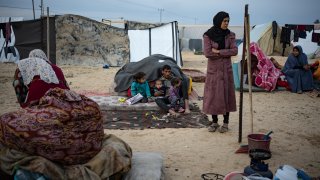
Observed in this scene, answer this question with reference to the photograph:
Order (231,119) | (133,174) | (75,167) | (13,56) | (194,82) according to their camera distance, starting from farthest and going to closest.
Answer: (13,56)
(194,82)
(231,119)
(133,174)
(75,167)

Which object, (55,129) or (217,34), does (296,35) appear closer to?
(217,34)

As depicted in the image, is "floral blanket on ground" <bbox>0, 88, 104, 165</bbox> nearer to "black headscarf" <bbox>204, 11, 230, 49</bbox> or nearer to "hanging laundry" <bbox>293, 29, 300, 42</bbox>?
"black headscarf" <bbox>204, 11, 230, 49</bbox>

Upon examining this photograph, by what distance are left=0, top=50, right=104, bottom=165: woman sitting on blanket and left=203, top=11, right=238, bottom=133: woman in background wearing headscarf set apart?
2194mm

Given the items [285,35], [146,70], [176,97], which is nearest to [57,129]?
[176,97]

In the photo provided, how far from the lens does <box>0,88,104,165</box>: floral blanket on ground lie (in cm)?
266

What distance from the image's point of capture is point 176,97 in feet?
20.7

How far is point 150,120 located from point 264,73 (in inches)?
157

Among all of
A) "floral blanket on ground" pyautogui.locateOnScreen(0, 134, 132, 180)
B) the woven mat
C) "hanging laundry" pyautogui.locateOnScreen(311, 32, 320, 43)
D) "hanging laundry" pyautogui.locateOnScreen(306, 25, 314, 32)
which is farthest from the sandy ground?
"hanging laundry" pyautogui.locateOnScreen(306, 25, 314, 32)

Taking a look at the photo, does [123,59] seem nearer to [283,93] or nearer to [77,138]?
[283,93]

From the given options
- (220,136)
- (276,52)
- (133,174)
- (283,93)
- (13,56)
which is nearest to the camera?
(133,174)

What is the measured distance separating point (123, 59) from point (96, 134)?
41.2 ft

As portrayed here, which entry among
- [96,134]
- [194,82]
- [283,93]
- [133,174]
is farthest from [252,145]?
[194,82]

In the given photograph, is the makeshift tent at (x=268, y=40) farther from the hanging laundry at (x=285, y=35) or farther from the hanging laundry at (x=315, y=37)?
the hanging laundry at (x=315, y=37)

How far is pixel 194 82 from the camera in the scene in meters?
9.85
